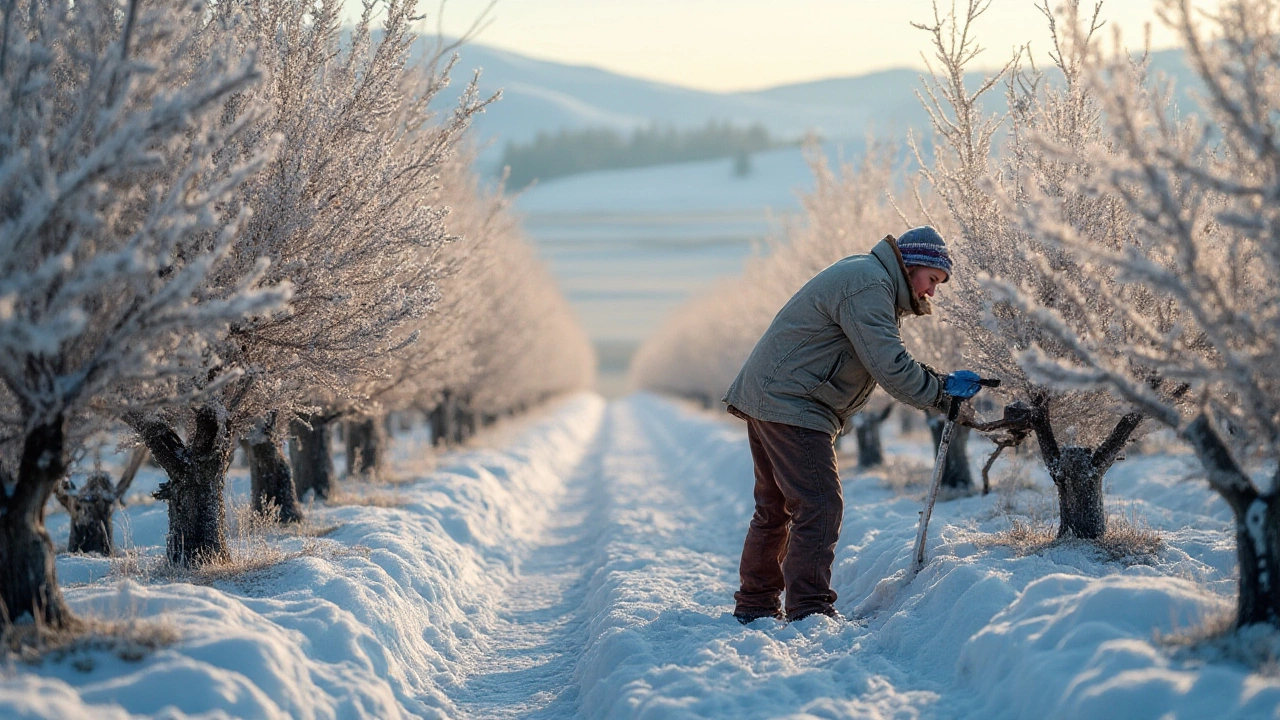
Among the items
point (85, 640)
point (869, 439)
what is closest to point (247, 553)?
point (85, 640)

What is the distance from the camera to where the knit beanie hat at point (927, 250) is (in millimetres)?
5977

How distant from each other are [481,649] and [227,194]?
368 cm

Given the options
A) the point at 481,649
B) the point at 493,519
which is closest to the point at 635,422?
the point at 493,519

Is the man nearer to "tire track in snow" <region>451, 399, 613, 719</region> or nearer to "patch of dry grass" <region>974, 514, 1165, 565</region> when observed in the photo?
"patch of dry grass" <region>974, 514, 1165, 565</region>

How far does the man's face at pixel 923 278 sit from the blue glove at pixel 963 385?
0.57m

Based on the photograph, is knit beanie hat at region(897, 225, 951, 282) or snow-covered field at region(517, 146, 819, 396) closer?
knit beanie hat at region(897, 225, 951, 282)

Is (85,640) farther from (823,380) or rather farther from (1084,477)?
(1084,477)

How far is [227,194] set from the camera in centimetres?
443

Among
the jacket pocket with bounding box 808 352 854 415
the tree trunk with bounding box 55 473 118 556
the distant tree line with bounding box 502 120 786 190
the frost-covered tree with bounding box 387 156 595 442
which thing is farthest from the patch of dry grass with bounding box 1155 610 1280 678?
the distant tree line with bounding box 502 120 786 190

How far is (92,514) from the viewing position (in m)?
8.53

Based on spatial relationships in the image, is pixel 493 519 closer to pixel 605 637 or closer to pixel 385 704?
pixel 605 637

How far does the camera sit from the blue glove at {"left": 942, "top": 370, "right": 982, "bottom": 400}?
5844 mm

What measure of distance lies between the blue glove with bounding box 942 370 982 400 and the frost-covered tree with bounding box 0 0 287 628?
12.6 ft

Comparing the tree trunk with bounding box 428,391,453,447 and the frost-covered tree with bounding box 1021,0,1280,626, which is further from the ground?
the frost-covered tree with bounding box 1021,0,1280,626
